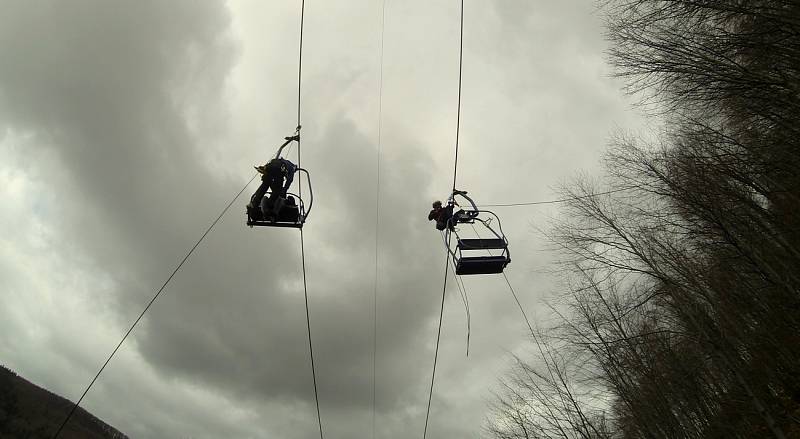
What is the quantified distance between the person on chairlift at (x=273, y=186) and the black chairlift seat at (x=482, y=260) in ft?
13.0

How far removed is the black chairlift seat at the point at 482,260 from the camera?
795cm

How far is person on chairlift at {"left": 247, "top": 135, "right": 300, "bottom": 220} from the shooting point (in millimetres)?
8352

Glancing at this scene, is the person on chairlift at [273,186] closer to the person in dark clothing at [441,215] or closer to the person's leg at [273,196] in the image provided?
the person's leg at [273,196]

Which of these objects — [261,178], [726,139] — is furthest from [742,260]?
[261,178]

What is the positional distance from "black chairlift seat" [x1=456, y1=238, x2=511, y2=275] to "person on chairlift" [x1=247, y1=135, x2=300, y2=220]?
13.0ft

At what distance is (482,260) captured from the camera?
7.98 m

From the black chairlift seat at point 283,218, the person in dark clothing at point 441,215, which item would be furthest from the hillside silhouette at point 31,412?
the person in dark clothing at point 441,215

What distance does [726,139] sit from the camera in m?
8.20

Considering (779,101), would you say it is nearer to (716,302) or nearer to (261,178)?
(716,302)

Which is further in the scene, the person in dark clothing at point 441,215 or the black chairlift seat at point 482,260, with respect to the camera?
the person in dark clothing at point 441,215

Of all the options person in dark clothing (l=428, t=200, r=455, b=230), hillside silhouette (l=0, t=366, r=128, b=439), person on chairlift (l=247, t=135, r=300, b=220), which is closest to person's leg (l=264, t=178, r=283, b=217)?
person on chairlift (l=247, t=135, r=300, b=220)

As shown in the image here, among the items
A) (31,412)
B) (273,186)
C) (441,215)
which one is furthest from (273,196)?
(31,412)

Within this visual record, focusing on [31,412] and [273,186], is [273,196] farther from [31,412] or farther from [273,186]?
[31,412]

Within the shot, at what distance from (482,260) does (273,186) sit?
474 cm
